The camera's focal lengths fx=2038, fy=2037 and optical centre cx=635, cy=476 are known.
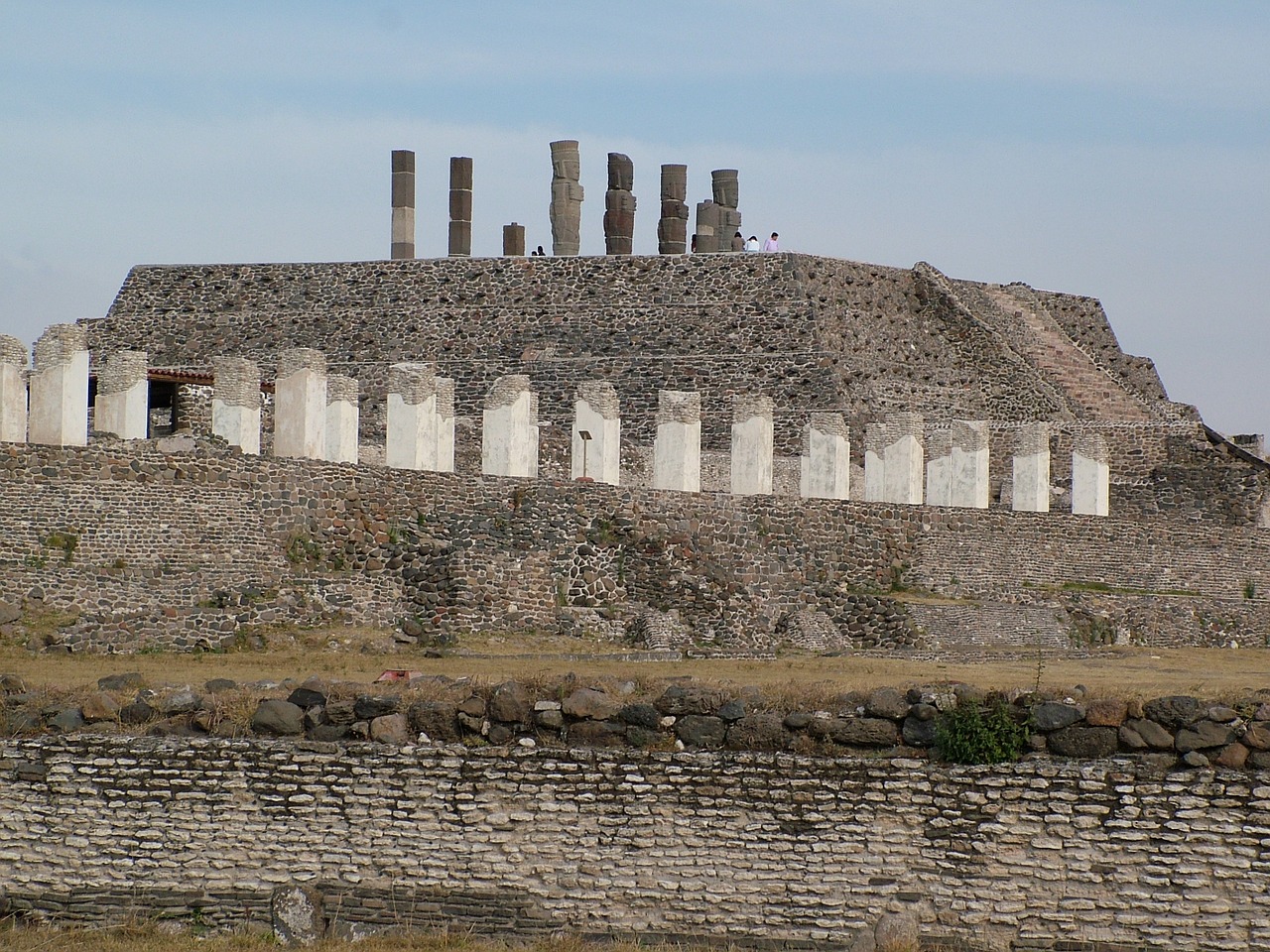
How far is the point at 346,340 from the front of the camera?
4094 cm

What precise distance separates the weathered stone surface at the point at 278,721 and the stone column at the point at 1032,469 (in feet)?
68.5

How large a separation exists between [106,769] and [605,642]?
11.1 m

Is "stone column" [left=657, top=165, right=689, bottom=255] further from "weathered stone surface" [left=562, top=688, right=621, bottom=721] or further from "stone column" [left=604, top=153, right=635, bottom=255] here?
"weathered stone surface" [left=562, top=688, right=621, bottom=721]

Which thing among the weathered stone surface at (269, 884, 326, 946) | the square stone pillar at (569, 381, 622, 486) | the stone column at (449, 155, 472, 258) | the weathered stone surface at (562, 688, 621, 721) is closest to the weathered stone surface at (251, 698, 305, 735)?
the weathered stone surface at (269, 884, 326, 946)

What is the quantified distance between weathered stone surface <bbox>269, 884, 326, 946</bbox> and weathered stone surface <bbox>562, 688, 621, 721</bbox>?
1.96m

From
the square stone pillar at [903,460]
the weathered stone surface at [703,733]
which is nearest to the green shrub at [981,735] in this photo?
the weathered stone surface at [703,733]

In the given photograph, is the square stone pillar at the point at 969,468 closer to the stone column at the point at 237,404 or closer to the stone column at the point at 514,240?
the stone column at the point at 237,404

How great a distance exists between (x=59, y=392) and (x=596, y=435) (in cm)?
827

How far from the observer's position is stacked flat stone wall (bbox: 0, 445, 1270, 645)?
2153cm

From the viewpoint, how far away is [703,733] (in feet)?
42.3

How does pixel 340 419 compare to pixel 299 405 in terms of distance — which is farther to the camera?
pixel 340 419

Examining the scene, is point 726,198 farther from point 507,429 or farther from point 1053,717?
point 1053,717

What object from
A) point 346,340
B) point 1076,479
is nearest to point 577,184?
point 346,340

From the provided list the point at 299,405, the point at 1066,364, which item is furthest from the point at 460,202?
the point at 299,405
